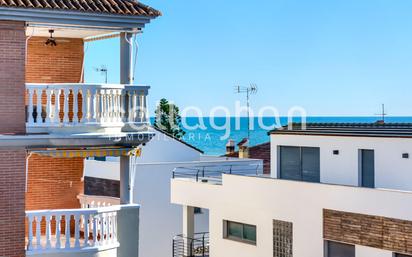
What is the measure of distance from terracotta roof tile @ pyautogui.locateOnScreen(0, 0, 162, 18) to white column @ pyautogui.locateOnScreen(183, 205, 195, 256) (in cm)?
1818

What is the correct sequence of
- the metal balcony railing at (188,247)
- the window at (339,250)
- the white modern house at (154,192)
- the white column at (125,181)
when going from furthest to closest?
the white modern house at (154,192), the metal balcony railing at (188,247), the window at (339,250), the white column at (125,181)

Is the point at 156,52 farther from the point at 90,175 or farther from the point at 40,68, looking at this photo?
the point at 40,68

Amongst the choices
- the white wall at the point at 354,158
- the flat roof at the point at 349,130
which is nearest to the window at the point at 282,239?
the white wall at the point at 354,158

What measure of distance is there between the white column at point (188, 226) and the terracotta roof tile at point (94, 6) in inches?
716

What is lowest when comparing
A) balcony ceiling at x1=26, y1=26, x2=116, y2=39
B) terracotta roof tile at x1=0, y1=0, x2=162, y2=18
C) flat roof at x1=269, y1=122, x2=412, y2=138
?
flat roof at x1=269, y1=122, x2=412, y2=138

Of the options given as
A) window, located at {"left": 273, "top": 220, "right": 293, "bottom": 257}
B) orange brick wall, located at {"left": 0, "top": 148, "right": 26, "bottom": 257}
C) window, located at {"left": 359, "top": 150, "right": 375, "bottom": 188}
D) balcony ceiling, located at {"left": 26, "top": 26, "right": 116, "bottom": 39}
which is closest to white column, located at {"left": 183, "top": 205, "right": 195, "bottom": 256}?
window, located at {"left": 273, "top": 220, "right": 293, "bottom": 257}

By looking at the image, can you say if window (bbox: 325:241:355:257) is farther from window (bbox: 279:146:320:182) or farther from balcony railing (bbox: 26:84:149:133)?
balcony railing (bbox: 26:84:149:133)

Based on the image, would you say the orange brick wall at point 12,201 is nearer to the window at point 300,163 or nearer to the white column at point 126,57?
the white column at point 126,57

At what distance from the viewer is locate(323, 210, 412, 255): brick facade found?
25.2 metres

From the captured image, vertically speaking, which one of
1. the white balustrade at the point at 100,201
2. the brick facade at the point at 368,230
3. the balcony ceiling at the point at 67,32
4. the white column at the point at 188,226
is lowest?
the white column at the point at 188,226

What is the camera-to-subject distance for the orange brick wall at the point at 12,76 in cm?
1895

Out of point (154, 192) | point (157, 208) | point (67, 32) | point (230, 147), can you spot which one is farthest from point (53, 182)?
point (230, 147)

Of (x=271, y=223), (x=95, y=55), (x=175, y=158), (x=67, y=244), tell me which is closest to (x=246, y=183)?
(x=271, y=223)

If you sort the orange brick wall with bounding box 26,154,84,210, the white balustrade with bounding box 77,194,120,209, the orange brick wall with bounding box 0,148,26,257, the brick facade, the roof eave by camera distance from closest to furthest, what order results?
the roof eave → the orange brick wall with bounding box 0,148,26,257 → the white balustrade with bounding box 77,194,120,209 → the orange brick wall with bounding box 26,154,84,210 → the brick facade
